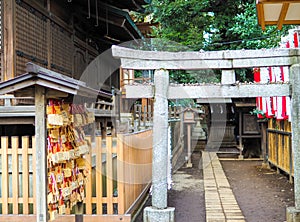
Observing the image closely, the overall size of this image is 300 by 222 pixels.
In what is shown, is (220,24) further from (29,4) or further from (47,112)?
(47,112)

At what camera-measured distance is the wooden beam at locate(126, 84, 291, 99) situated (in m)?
5.65

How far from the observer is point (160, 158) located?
5.73 m

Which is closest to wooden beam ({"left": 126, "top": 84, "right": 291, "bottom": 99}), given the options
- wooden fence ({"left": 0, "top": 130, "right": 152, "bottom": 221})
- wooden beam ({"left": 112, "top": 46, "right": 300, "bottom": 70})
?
wooden beam ({"left": 112, "top": 46, "right": 300, "bottom": 70})

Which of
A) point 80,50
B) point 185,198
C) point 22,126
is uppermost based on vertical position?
point 80,50

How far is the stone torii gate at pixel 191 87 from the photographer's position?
5.57 meters

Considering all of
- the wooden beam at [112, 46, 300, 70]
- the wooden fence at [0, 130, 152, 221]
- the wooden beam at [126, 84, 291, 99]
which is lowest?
the wooden fence at [0, 130, 152, 221]

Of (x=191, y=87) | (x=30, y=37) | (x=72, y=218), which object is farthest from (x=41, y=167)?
(x=30, y=37)

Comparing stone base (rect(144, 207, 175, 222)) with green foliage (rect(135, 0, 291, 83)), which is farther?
green foliage (rect(135, 0, 291, 83))

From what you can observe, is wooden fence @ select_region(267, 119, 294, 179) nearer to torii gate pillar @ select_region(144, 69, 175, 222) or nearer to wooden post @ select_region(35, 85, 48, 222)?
torii gate pillar @ select_region(144, 69, 175, 222)

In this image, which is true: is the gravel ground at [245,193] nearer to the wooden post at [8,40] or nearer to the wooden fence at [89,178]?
the wooden fence at [89,178]

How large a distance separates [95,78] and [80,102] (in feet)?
27.0

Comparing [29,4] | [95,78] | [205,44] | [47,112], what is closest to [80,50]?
[95,78]

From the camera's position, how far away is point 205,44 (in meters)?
14.8

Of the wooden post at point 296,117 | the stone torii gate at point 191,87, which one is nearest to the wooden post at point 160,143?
the stone torii gate at point 191,87
